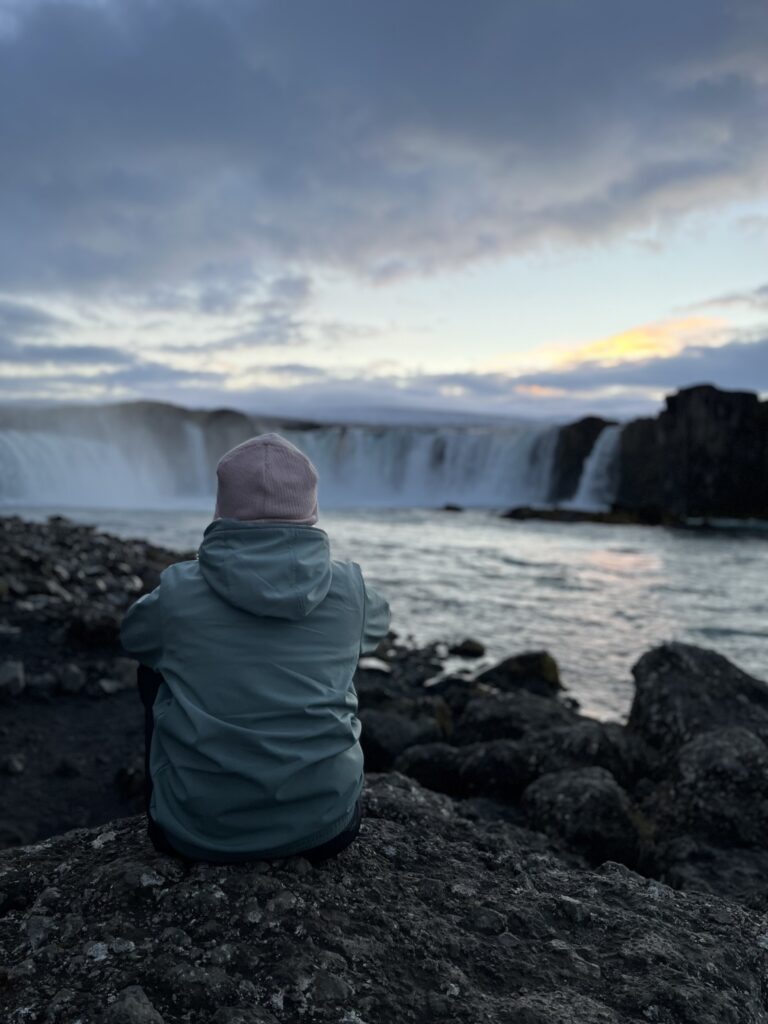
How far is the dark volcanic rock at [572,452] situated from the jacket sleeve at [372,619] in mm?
51045

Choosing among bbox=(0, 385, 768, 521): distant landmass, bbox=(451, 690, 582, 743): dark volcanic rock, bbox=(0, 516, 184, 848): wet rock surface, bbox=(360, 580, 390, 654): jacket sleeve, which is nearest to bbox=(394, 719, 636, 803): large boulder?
bbox=(451, 690, 582, 743): dark volcanic rock

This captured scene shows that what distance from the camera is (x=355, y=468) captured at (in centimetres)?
5519

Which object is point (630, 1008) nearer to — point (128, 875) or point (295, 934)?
point (295, 934)

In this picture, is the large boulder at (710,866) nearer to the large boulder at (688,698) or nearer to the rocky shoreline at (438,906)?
the rocky shoreline at (438,906)

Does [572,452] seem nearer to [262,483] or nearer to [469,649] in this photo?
[469,649]

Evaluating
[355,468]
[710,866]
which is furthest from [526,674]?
[355,468]

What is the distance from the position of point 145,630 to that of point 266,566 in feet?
1.65

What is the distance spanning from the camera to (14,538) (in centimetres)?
1728

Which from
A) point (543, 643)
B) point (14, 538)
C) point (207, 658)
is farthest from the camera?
point (14, 538)

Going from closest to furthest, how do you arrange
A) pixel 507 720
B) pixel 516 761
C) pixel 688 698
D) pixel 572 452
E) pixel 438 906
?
pixel 438 906 → pixel 516 761 → pixel 688 698 → pixel 507 720 → pixel 572 452

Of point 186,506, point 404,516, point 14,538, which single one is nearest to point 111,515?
point 186,506

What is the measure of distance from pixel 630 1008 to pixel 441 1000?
561mm

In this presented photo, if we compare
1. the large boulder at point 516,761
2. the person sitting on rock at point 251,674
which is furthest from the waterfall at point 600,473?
the person sitting on rock at point 251,674

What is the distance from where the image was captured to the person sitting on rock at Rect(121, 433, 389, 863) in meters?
2.57
